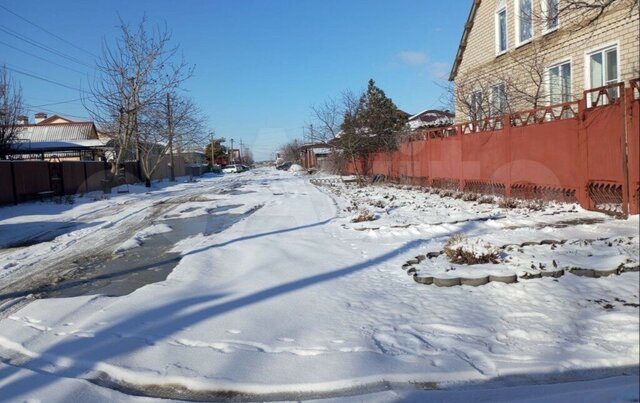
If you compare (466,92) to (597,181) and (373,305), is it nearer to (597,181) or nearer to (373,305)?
(597,181)

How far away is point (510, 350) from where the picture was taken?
3852 millimetres

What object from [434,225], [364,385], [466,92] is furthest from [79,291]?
[466,92]

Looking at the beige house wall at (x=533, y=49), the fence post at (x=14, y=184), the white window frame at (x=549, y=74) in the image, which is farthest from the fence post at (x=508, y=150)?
the fence post at (x=14, y=184)

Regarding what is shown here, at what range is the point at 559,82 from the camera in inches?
663

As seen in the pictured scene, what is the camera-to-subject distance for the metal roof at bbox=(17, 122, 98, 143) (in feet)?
180

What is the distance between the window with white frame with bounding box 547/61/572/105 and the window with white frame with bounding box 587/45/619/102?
922 millimetres

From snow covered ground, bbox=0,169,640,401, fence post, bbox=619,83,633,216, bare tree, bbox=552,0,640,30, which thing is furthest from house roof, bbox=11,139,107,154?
fence post, bbox=619,83,633,216

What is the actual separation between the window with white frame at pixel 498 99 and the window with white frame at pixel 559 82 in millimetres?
1741

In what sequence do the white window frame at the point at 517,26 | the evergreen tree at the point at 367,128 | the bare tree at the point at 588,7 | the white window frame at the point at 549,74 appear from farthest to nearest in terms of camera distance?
the evergreen tree at the point at 367,128 → the white window frame at the point at 517,26 → the white window frame at the point at 549,74 → the bare tree at the point at 588,7

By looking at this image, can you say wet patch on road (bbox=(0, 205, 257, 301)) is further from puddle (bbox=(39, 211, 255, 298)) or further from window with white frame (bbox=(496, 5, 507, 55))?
window with white frame (bbox=(496, 5, 507, 55))

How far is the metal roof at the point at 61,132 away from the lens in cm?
5484

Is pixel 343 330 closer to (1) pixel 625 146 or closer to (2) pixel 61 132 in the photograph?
(1) pixel 625 146

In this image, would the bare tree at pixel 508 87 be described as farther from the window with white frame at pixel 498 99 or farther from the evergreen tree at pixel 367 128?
the evergreen tree at pixel 367 128

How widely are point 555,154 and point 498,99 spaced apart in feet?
31.5
